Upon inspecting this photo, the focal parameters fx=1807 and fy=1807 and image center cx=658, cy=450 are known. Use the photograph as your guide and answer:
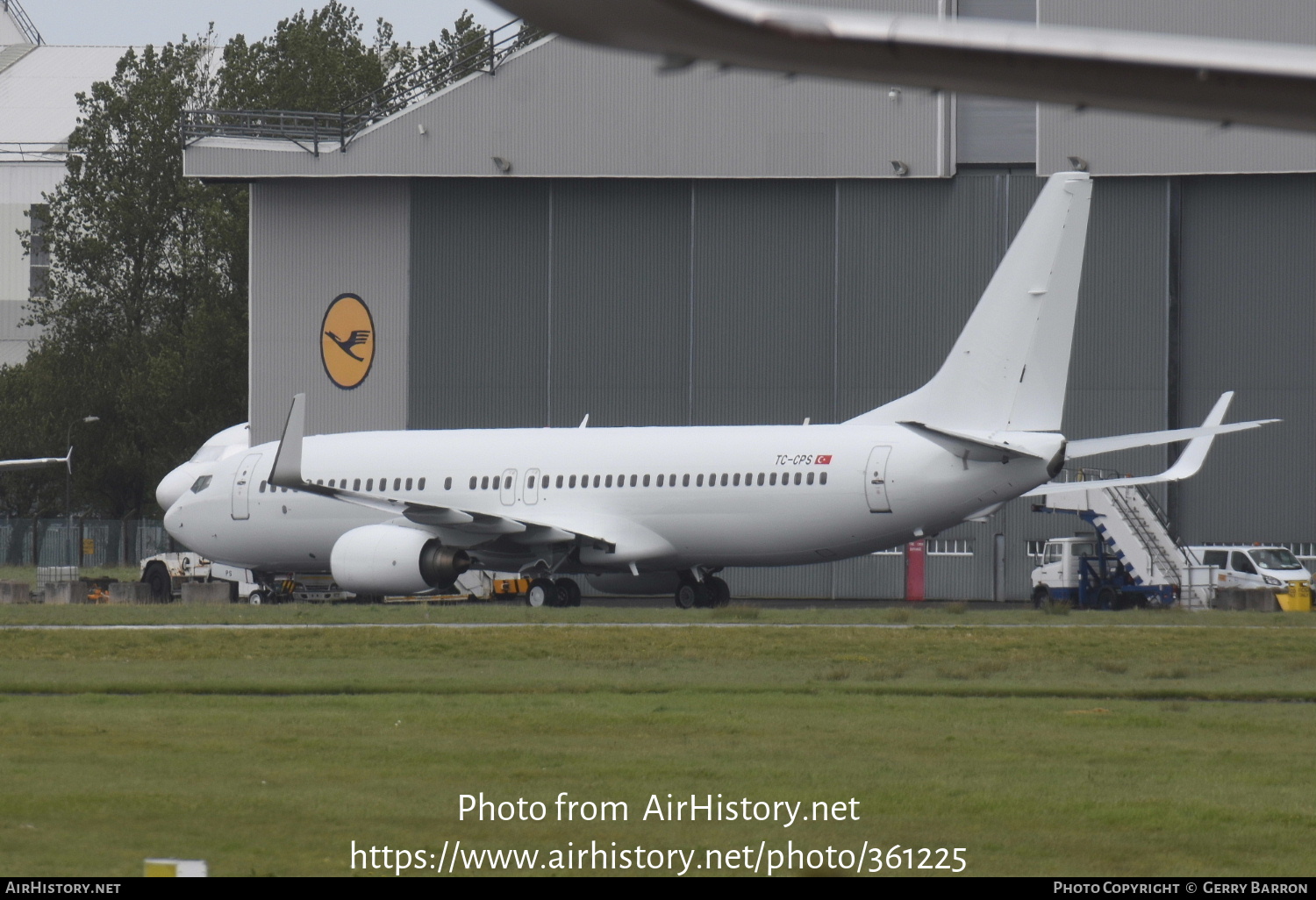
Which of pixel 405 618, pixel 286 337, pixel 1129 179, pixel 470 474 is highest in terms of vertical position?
pixel 1129 179

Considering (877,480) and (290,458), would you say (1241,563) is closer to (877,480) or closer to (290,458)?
(877,480)

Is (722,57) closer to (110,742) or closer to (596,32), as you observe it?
(596,32)

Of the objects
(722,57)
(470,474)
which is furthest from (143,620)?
(722,57)

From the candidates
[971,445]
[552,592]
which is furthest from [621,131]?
[971,445]

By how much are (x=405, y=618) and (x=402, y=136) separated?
69.0 ft

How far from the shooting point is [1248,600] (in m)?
38.4

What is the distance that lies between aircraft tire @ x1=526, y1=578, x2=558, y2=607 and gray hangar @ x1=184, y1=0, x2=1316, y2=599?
43.5ft

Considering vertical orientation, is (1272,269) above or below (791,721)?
above

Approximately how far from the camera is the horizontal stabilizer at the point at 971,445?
96.7ft

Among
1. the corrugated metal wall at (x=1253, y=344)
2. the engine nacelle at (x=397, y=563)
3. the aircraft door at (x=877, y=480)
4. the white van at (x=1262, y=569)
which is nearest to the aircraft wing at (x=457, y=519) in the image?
the engine nacelle at (x=397, y=563)

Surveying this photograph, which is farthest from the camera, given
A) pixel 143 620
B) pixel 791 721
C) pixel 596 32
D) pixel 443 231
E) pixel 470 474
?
pixel 443 231

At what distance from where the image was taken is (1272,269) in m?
45.5

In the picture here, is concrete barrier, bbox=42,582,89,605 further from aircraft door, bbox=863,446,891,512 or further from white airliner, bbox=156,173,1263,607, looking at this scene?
aircraft door, bbox=863,446,891,512

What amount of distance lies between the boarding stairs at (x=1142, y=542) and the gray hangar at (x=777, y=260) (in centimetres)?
528
